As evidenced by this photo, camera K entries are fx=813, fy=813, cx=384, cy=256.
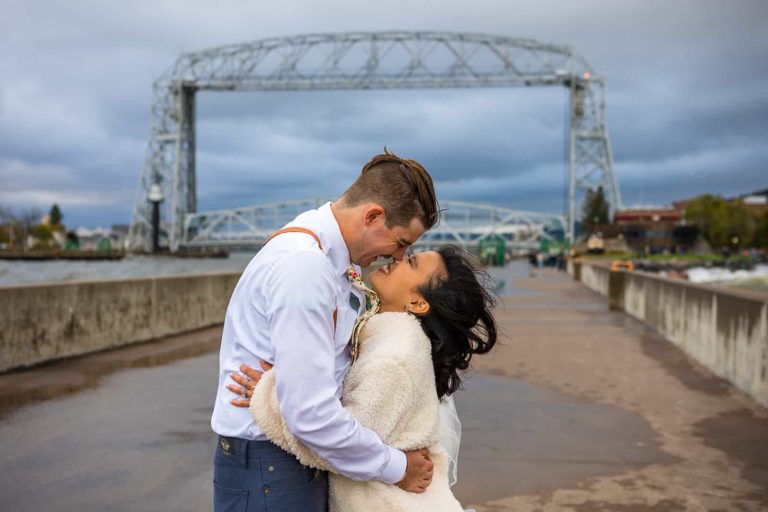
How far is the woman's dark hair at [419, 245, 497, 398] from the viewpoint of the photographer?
247cm

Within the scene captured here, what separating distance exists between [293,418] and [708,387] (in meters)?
6.34

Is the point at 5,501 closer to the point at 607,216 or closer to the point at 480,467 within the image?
the point at 480,467

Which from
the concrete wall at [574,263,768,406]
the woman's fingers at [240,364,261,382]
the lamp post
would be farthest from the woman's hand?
the lamp post

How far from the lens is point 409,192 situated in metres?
2.21

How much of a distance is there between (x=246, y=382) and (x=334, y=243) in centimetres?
44

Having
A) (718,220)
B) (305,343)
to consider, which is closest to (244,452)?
(305,343)

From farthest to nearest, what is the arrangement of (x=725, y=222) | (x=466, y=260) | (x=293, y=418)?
(x=725, y=222), (x=466, y=260), (x=293, y=418)

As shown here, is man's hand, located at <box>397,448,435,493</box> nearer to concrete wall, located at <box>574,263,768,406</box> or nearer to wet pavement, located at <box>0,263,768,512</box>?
wet pavement, located at <box>0,263,768,512</box>

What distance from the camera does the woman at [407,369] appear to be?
2230 millimetres

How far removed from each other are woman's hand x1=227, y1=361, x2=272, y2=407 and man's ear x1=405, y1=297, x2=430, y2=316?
20.4 inches

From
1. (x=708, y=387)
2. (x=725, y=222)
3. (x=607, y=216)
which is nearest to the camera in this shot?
(x=708, y=387)

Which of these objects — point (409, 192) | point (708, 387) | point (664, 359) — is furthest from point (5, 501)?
point (664, 359)

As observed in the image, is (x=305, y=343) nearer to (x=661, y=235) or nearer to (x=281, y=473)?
(x=281, y=473)

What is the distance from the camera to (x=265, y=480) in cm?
220
